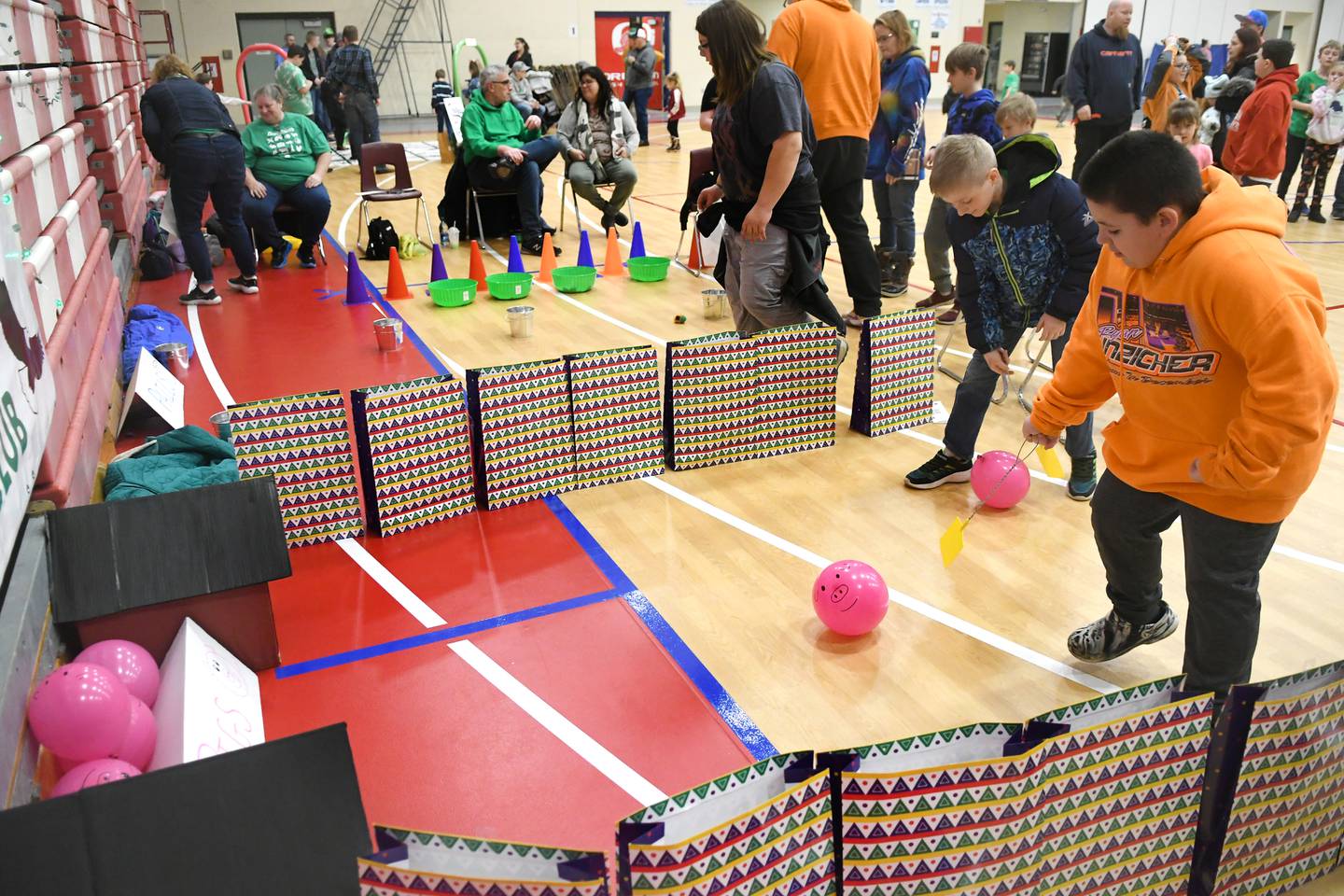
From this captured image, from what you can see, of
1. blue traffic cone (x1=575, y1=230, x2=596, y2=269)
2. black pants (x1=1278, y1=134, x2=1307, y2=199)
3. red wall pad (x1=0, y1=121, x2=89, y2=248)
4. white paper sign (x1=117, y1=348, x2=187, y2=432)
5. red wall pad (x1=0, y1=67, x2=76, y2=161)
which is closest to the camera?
red wall pad (x1=0, y1=121, x2=89, y2=248)

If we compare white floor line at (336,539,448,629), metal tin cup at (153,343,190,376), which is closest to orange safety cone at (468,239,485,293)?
metal tin cup at (153,343,190,376)

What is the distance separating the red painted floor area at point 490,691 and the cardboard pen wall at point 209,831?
773 mm

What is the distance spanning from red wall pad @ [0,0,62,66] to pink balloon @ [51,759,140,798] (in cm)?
276

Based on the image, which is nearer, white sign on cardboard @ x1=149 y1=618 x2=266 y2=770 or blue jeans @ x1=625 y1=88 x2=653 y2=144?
white sign on cardboard @ x1=149 y1=618 x2=266 y2=770

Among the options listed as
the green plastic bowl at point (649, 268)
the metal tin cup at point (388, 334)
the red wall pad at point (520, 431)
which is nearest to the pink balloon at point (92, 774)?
the red wall pad at point (520, 431)

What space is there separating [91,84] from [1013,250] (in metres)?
6.61

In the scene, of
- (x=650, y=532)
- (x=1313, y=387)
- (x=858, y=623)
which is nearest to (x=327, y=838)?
(x=858, y=623)

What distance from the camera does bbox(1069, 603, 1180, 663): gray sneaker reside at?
296cm

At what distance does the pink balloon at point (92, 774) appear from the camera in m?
2.28

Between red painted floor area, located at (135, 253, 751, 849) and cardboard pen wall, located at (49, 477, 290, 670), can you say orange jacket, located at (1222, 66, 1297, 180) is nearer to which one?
red painted floor area, located at (135, 253, 751, 849)

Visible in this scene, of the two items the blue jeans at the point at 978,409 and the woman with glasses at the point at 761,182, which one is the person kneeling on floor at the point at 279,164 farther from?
the blue jeans at the point at 978,409

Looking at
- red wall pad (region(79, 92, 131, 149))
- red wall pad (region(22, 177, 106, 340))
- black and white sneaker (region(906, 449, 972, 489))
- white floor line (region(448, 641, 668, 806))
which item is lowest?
white floor line (region(448, 641, 668, 806))

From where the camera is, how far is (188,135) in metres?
6.73

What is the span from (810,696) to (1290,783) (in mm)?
1248
